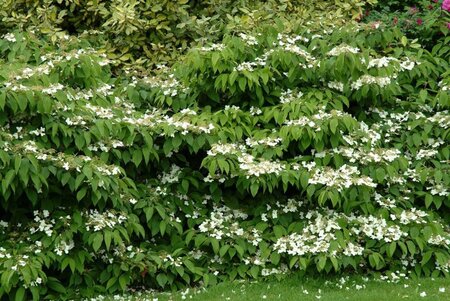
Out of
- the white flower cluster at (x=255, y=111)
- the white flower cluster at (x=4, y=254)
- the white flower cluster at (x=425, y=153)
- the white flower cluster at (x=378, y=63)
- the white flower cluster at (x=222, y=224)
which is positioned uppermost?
the white flower cluster at (x=378, y=63)

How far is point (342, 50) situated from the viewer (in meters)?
7.19

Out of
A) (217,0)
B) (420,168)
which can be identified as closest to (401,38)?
(420,168)

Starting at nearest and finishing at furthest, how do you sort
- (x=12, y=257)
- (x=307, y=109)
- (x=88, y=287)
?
(x=12, y=257) < (x=88, y=287) < (x=307, y=109)

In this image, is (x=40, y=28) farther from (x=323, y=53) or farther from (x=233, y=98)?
(x=323, y=53)

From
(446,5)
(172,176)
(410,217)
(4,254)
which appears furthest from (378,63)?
(4,254)

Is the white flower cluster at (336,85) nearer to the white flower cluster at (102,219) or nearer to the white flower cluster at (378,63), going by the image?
the white flower cluster at (378,63)

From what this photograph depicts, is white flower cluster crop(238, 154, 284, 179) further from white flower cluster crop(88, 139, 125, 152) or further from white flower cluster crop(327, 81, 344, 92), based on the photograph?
white flower cluster crop(327, 81, 344, 92)

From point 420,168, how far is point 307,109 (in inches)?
48.8

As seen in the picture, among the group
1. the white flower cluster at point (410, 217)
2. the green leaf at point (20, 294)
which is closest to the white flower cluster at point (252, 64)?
the white flower cluster at point (410, 217)

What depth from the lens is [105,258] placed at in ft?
21.8

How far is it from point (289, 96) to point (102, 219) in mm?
2229

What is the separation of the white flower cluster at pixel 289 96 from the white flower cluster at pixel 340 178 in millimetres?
863

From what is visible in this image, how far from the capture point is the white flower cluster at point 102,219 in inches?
251

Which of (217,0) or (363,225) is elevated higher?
(217,0)
